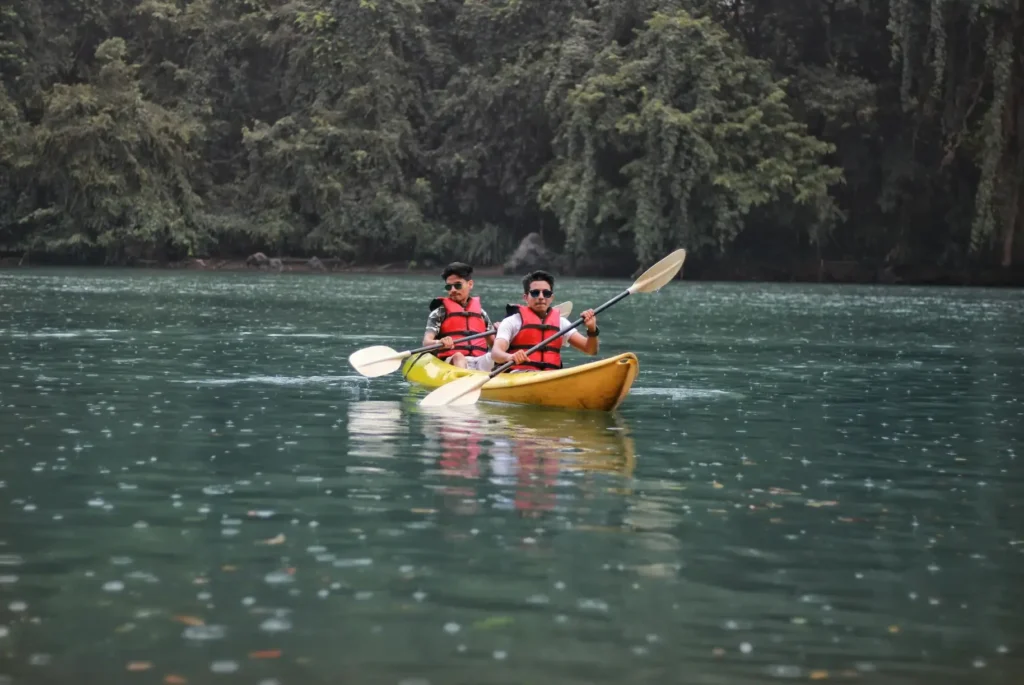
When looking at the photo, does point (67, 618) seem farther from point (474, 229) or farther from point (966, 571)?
point (474, 229)

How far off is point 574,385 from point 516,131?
37809 millimetres

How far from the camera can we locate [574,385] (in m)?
13.2

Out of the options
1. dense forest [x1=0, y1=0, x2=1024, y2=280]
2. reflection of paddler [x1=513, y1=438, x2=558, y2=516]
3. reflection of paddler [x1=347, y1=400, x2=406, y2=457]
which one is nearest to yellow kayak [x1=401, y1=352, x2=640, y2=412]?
reflection of paddler [x1=347, y1=400, x2=406, y2=457]

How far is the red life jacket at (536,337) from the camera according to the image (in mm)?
14156

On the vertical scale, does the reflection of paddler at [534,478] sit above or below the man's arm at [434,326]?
below

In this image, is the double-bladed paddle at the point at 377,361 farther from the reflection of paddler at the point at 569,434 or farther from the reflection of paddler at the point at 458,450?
the reflection of paddler at the point at 458,450

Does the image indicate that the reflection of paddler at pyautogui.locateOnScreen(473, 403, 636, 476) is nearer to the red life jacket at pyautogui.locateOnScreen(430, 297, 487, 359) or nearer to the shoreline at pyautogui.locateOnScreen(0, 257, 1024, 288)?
the red life jacket at pyautogui.locateOnScreen(430, 297, 487, 359)

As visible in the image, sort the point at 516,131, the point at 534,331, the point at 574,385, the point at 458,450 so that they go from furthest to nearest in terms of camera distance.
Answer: the point at 516,131 < the point at 534,331 < the point at 574,385 < the point at 458,450

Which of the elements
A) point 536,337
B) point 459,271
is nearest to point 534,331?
point 536,337

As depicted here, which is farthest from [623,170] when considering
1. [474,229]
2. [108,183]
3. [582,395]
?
[582,395]

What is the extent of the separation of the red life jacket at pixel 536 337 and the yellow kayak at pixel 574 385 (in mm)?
448

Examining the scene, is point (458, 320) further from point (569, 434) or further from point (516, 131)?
point (516, 131)

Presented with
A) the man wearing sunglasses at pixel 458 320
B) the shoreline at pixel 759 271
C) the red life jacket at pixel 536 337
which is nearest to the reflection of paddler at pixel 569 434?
the red life jacket at pixel 536 337

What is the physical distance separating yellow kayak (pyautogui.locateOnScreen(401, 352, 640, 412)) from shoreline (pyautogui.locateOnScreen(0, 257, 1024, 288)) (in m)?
33.6
